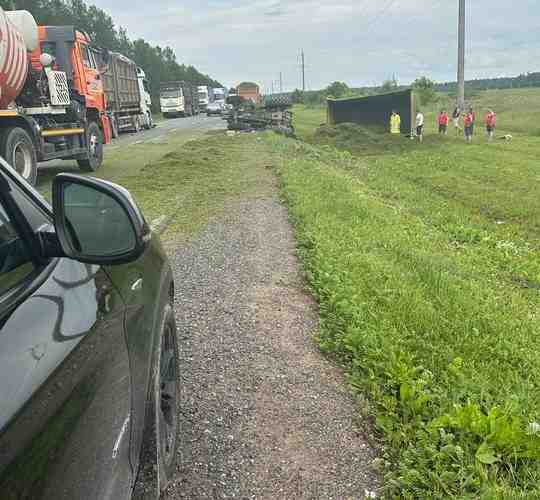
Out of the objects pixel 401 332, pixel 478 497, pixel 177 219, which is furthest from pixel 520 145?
pixel 478 497

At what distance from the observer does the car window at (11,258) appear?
157cm

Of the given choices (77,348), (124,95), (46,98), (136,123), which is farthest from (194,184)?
(136,123)

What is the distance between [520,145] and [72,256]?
82.5ft

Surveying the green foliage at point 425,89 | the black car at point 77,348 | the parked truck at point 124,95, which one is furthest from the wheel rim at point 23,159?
the green foliage at point 425,89

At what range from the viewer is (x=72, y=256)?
1659mm

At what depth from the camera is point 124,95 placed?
2470cm

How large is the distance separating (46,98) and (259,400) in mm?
9998

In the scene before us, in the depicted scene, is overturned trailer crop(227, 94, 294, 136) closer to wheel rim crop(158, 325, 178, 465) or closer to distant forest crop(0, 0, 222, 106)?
wheel rim crop(158, 325, 178, 465)

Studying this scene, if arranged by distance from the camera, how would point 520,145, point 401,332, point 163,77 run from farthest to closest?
1. point 163,77
2. point 520,145
3. point 401,332

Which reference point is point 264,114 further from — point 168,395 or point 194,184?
point 168,395

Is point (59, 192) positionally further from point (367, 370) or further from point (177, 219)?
point (177, 219)

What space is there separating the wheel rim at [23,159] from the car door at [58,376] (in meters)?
9.10

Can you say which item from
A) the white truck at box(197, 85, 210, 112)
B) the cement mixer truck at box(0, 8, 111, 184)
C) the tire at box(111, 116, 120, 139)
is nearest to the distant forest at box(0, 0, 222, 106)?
the white truck at box(197, 85, 210, 112)

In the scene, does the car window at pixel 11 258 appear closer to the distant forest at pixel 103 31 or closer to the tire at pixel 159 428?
the tire at pixel 159 428
